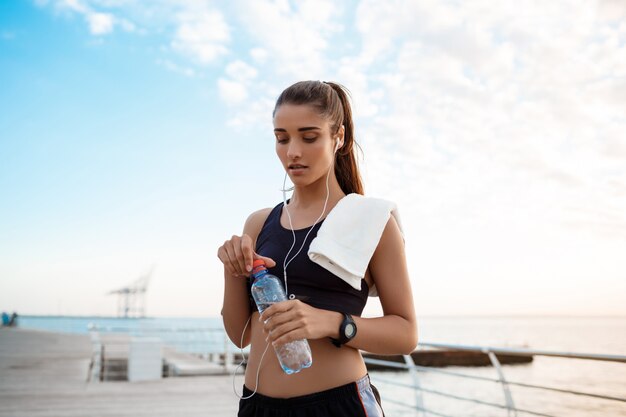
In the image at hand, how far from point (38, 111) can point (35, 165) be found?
1.57 metres

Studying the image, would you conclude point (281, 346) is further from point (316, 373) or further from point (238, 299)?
point (238, 299)

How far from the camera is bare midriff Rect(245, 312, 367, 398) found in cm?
113

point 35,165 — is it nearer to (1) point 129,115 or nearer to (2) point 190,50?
(1) point 129,115

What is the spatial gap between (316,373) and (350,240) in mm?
289

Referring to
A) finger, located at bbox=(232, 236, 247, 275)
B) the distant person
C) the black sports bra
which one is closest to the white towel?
the black sports bra

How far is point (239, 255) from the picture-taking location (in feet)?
3.53

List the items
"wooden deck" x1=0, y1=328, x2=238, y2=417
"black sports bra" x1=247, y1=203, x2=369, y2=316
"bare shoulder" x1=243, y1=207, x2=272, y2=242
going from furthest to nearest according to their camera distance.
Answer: "wooden deck" x1=0, y1=328, x2=238, y2=417 < "bare shoulder" x1=243, y1=207, x2=272, y2=242 < "black sports bra" x1=247, y1=203, x2=369, y2=316

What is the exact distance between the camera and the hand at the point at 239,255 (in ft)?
3.51

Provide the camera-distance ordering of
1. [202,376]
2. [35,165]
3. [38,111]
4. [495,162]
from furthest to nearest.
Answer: [35,165] < [38,111] < [495,162] < [202,376]

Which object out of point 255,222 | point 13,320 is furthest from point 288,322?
point 13,320

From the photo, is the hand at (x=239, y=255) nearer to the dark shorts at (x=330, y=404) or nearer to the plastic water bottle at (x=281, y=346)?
the plastic water bottle at (x=281, y=346)

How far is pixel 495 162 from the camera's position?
11.9m

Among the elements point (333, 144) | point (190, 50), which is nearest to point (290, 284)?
point (333, 144)

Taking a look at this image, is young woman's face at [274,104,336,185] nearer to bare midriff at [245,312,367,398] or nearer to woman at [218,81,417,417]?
woman at [218,81,417,417]
